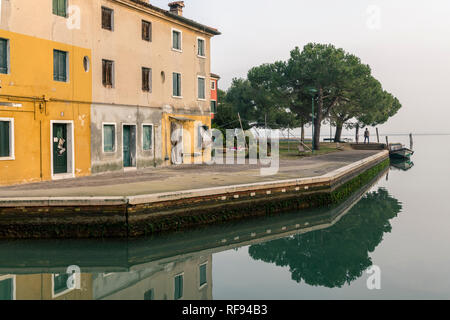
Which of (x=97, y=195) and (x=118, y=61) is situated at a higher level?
(x=118, y=61)

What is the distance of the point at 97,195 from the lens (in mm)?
12750

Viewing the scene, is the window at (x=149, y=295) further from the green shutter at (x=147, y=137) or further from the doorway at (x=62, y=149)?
the green shutter at (x=147, y=137)

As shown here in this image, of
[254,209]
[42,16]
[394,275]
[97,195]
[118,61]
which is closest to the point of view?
[394,275]

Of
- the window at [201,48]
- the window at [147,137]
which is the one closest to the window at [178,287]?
the window at [147,137]

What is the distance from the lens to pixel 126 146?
2166cm

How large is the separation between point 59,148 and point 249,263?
10205 millimetres

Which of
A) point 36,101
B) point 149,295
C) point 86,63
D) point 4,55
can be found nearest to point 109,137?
point 86,63

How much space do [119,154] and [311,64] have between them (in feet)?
96.5

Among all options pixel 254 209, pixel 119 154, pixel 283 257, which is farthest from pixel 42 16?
pixel 283 257

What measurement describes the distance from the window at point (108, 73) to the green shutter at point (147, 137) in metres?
3.26

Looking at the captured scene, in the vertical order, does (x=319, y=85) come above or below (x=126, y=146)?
above

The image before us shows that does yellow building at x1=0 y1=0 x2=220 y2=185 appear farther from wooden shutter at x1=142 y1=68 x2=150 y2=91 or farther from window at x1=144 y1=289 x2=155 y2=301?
window at x1=144 y1=289 x2=155 y2=301

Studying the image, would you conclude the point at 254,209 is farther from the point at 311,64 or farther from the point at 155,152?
the point at 311,64
